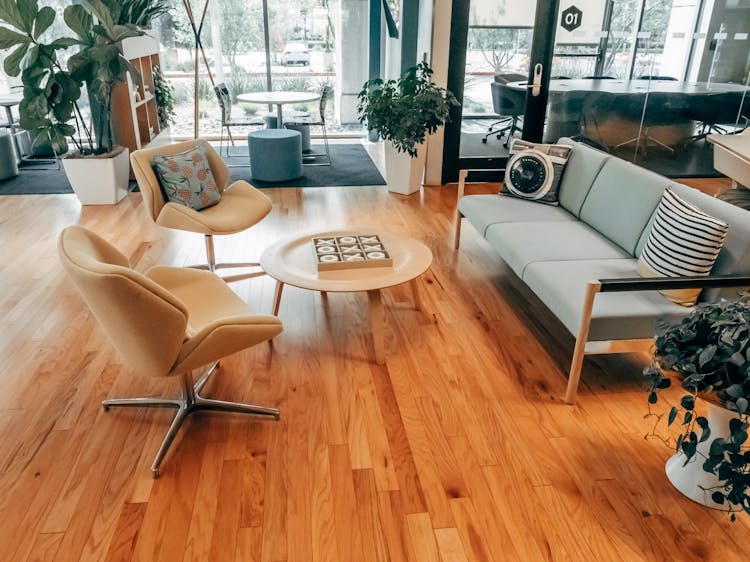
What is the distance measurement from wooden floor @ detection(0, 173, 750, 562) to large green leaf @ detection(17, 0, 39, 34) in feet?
7.29

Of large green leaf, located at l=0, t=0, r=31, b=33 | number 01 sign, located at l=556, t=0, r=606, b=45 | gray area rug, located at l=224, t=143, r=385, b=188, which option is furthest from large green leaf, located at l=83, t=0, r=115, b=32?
number 01 sign, located at l=556, t=0, r=606, b=45

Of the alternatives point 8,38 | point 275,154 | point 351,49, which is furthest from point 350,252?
point 351,49

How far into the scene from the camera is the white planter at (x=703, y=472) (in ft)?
6.71

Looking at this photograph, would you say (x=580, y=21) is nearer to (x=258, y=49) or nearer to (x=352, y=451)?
(x=258, y=49)

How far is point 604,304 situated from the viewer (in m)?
2.59

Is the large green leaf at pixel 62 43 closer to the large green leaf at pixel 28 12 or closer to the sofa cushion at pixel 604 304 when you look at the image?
the large green leaf at pixel 28 12

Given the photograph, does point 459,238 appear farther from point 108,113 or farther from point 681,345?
point 108,113

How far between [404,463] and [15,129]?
6.08 m

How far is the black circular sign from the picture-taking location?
12.8 ft

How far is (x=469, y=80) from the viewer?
222 inches

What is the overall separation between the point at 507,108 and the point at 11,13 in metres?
4.26

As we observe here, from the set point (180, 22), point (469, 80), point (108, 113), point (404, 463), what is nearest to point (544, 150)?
point (469, 80)

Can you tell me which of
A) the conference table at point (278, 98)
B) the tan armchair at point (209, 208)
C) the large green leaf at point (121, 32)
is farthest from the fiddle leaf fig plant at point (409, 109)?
the large green leaf at point (121, 32)

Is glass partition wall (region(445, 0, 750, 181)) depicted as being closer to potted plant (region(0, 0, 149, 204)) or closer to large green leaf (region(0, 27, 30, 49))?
potted plant (region(0, 0, 149, 204))
